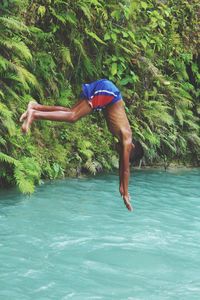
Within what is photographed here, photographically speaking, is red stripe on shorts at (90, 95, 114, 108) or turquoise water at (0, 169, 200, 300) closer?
red stripe on shorts at (90, 95, 114, 108)

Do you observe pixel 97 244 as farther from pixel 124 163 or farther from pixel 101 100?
pixel 101 100

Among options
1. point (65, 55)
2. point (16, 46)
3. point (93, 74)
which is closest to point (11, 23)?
point (16, 46)

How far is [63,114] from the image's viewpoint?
411cm

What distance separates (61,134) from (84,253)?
4.66 metres

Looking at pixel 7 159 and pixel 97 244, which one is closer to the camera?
pixel 97 244

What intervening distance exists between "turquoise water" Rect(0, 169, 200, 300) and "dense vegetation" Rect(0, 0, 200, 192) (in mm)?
636

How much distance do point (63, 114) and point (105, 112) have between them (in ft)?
1.12

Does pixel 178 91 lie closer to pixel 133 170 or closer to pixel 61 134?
pixel 133 170

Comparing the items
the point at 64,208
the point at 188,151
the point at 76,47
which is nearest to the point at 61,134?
the point at 76,47

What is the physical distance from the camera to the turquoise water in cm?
454

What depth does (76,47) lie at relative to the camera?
10.5 metres

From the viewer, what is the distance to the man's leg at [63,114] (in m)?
4.02

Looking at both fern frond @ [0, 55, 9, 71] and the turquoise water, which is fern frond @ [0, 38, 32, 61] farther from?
the turquoise water

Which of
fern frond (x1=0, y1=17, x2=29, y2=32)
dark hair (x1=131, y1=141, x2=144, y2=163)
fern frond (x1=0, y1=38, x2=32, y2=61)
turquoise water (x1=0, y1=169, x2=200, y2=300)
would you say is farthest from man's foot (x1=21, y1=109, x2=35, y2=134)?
dark hair (x1=131, y1=141, x2=144, y2=163)
